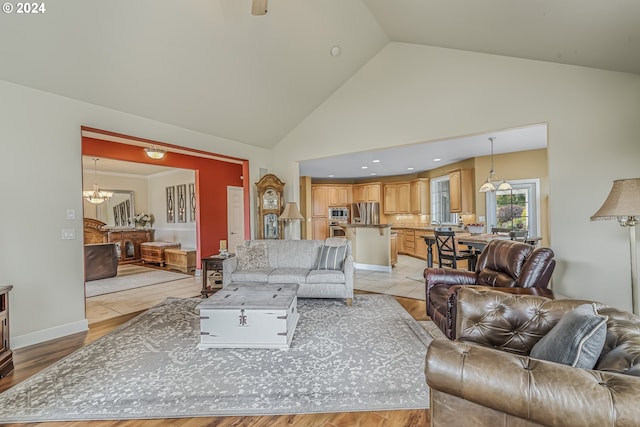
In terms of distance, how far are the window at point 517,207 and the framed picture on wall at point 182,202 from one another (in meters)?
7.67

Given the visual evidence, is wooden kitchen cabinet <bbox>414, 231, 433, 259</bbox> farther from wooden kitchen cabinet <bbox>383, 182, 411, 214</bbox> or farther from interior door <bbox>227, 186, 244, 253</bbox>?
interior door <bbox>227, 186, 244, 253</bbox>

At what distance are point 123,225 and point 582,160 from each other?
10552mm

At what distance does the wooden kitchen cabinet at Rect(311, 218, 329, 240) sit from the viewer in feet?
34.0

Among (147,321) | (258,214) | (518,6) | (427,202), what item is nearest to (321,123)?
(258,214)

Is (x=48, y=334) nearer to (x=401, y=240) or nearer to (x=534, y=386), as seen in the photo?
(x=534, y=386)

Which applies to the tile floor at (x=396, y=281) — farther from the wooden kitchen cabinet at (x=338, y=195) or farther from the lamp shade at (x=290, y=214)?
the wooden kitchen cabinet at (x=338, y=195)

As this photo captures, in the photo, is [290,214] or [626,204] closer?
[626,204]

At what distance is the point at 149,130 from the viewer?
406 centimetres

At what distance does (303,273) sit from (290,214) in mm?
1906

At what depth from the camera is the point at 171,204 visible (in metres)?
8.11

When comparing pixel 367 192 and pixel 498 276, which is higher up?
pixel 367 192

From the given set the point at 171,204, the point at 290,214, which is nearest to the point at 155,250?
the point at 171,204

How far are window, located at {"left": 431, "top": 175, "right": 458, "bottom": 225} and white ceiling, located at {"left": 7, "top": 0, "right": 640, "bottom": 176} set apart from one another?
467 cm

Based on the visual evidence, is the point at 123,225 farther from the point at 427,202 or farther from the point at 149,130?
the point at 427,202
